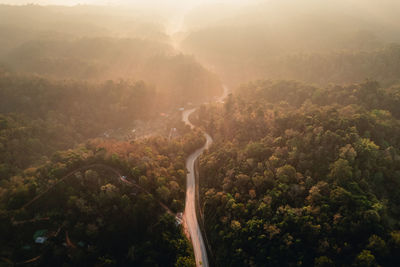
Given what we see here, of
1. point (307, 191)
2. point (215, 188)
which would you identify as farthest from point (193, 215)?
point (307, 191)

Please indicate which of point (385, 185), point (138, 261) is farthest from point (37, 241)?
point (385, 185)

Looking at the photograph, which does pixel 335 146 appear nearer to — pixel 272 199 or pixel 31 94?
pixel 272 199

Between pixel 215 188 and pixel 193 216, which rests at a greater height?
pixel 215 188

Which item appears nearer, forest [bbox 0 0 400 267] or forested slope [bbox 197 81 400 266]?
forested slope [bbox 197 81 400 266]

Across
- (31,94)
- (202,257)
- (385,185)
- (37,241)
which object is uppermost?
(31,94)

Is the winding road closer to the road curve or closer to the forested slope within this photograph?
the road curve

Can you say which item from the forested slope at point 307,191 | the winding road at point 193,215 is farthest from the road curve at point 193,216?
the forested slope at point 307,191

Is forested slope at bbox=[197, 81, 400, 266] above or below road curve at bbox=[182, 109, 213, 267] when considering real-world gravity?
above

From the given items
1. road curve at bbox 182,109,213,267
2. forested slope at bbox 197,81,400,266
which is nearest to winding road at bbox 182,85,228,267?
road curve at bbox 182,109,213,267

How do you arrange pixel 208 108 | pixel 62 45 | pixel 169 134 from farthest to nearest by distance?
1. pixel 62 45
2. pixel 208 108
3. pixel 169 134

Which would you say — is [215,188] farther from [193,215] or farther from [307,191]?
[307,191]

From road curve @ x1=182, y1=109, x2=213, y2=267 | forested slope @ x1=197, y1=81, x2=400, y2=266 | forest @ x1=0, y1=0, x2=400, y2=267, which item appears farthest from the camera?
road curve @ x1=182, y1=109, x2=213, y2=267
